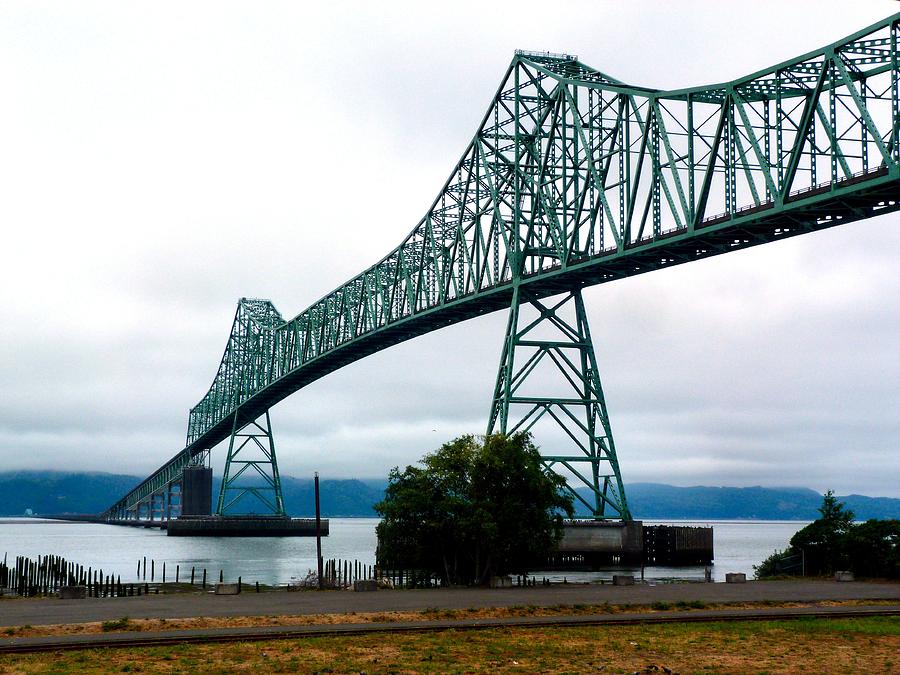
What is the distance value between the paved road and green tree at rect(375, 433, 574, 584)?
3985 mm

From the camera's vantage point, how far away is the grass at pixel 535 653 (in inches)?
1062

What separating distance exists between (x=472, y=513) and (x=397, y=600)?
42.1 feet

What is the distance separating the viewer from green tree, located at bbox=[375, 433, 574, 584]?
180 ft

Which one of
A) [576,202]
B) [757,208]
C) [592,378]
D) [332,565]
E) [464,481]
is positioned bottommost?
[332,565]

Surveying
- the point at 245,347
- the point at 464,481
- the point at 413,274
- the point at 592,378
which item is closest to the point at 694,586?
the point at 464,481

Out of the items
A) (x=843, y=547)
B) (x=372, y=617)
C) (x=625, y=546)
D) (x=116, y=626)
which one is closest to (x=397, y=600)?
(x=372, y=617)

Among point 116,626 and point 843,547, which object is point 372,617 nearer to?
point 116,626

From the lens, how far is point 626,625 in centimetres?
3550

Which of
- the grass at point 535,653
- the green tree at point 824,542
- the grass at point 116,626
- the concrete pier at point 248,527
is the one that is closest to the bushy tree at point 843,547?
the green tree at point 824,542

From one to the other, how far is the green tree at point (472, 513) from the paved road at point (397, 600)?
3.99 meters

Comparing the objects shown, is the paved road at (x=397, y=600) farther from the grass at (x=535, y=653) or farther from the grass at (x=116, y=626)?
the grass at (x=535, y=653)

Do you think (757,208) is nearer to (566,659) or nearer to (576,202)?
(576,202)

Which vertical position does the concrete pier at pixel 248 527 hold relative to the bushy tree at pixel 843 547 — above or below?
below

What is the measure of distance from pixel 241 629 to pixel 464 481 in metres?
26.1
